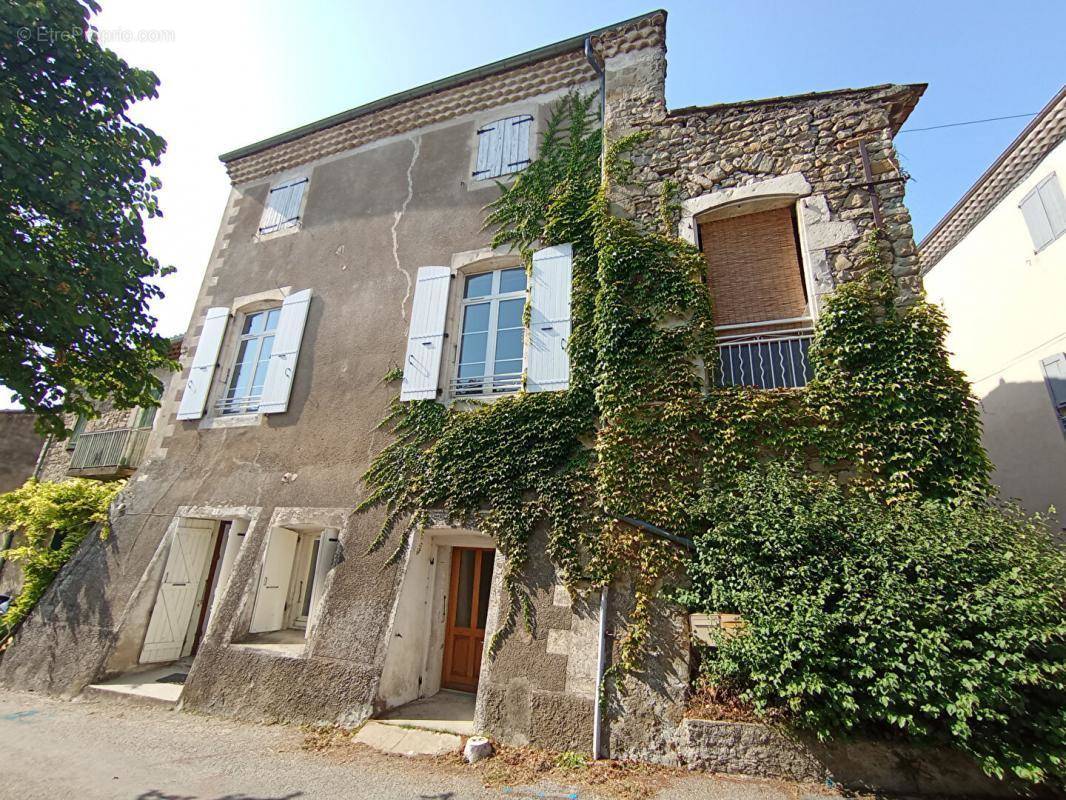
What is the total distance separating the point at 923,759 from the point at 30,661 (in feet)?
29.7

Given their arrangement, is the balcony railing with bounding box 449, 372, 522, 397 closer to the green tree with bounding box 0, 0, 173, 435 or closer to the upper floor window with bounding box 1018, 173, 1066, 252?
the green tree with bounding box 0, 0, 173, 435

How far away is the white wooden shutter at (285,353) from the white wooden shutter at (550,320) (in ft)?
11.4

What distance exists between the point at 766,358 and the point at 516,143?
4551 mm

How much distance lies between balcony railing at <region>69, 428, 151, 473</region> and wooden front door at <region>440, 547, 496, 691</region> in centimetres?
769

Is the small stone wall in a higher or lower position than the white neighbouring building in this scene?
lower

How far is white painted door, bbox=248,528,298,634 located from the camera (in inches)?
226

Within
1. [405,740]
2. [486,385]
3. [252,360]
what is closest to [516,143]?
[486,385]

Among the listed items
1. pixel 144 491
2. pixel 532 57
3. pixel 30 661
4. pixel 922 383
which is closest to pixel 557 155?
pixel 532 57

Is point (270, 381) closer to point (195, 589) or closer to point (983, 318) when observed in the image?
point (195, 589)

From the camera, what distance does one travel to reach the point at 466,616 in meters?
5.54

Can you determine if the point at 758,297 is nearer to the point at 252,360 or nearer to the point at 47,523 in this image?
the point at 252,360

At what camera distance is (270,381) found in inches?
268

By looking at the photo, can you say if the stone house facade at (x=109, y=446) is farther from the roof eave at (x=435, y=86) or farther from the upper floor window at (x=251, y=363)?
the roof eave at (x=435, y=86)

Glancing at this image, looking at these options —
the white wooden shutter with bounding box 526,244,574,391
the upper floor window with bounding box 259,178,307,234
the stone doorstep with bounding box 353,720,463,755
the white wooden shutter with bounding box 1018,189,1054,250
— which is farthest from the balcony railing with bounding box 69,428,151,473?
the white wooden shutter with bounding box 1018,189,1054,250
